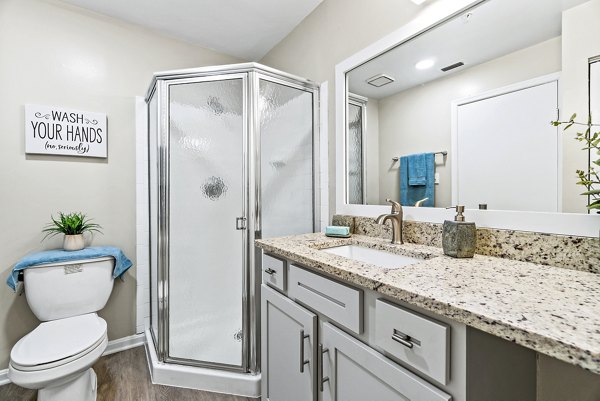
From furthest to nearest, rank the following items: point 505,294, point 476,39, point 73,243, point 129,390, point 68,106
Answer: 1. point 68,106
2. point 73,243
3. point 129,390
4. point 476,39
5. point 505,294

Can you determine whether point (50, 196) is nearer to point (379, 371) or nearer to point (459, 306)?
point (379, 371)

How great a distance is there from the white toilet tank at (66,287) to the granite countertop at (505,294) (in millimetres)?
1467

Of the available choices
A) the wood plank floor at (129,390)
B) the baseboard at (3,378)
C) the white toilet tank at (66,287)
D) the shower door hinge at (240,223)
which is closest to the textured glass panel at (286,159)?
the shower door hinge at (240,223)

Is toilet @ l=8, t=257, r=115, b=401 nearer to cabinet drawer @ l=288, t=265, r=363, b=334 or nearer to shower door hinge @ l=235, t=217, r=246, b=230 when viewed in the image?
shower door hinge @ l=235, t=217, r=246, b=230

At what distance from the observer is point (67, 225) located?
1779 millimetres

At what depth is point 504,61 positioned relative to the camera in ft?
3.32

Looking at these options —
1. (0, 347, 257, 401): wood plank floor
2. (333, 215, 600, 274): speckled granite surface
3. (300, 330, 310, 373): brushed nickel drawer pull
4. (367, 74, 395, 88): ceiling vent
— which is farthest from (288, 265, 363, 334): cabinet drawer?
(367, 74, 395, 88): ceiling vent

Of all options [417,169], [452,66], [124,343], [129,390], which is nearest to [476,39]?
[452,66]

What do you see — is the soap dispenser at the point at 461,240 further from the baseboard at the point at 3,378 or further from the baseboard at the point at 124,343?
the baseboard at the point at 3,378

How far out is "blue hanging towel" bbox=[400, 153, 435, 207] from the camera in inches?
49.7

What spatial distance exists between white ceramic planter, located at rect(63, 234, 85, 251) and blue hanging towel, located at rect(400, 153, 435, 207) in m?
1.97

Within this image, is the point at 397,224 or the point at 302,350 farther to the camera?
the point at 397,224

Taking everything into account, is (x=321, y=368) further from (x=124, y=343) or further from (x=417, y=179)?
(x=124, y=343)

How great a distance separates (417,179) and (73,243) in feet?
6.77
